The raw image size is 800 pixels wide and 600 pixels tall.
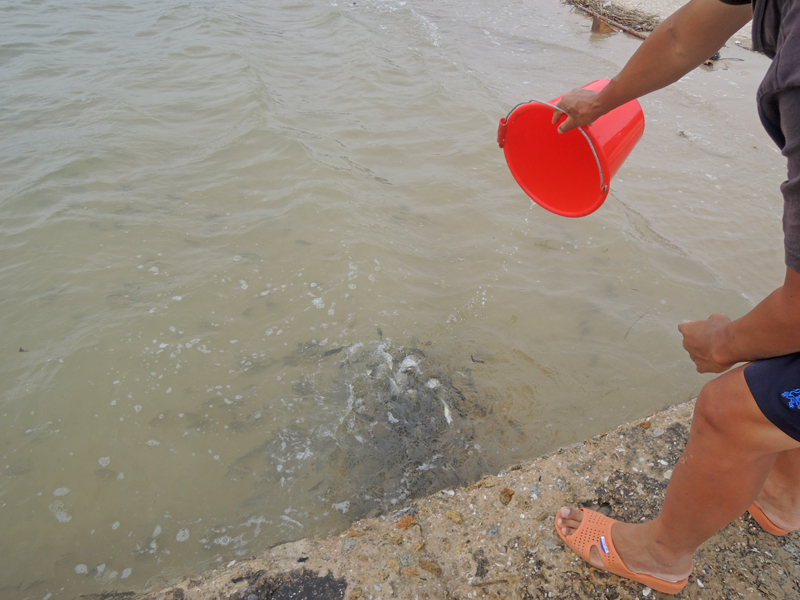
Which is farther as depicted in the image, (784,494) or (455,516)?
(455,516)

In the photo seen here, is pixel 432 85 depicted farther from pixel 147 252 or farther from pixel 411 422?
pixel 411 422

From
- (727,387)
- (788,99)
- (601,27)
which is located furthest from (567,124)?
(601,27)

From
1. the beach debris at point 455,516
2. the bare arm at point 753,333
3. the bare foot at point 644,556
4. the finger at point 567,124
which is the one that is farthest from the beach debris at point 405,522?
the finger at point 567,124

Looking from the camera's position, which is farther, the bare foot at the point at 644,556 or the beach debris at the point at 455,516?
the beach debris at the point at 455,516

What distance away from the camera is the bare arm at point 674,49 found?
138 cm

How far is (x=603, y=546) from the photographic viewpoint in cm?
167

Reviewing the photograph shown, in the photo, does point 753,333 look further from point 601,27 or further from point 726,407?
point 601,27

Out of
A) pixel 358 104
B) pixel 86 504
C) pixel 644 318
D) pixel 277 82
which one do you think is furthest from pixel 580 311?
pixel 277 82

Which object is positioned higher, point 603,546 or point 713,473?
point 713,473

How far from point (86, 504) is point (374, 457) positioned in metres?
1.36

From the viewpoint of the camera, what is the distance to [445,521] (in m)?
1.91

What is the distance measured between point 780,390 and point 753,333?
0.46 feet

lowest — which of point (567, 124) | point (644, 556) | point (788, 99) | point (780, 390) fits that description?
point (644, 556)

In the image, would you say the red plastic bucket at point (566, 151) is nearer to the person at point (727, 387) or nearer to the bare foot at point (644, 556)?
the person at point (727, 387)
